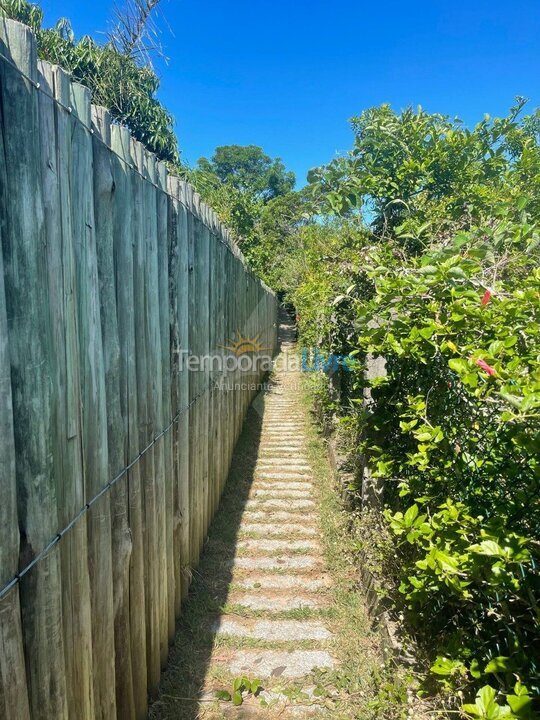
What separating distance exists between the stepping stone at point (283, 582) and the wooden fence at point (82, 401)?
2.33 ft

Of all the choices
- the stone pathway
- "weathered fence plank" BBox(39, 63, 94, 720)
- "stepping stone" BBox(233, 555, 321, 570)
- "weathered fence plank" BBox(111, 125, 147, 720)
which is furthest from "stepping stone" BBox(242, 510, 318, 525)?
"weathered fence plank" BBox(39, 63, 94, 720)

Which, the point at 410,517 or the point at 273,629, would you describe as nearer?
the point at 410,517

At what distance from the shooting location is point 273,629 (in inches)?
103

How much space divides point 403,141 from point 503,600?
3.40 meters

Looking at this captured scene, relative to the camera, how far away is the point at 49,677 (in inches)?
42.9

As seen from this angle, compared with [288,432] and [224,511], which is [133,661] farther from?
[288,432]

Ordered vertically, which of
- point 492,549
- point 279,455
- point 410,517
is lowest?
point 279,455

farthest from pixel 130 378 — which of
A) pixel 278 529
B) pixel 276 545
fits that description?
pixel 278 529

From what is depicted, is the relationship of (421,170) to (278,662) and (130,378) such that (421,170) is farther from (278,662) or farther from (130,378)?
(278,662)

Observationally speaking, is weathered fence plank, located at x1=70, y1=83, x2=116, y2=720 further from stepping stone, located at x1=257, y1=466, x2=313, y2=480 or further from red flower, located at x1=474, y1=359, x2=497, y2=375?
stepping stone, located at x1=257, y1=466, x2=313, y2=480

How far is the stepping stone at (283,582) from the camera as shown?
2.99 m

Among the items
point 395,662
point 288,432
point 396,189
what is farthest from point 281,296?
point 395,662

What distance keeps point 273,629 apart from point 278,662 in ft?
0.81

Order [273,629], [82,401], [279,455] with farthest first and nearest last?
[279,455]
[273,629]
[82,401]
